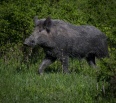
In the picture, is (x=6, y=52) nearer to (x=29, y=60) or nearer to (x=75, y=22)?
(x=29, y=60)

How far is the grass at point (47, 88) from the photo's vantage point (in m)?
8.59

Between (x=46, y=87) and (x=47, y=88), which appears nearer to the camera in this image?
(x=47, y=88)

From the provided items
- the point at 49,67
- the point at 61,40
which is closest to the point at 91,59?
the point at 49,67

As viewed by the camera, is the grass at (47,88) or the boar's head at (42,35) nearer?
the grass at (47,88)

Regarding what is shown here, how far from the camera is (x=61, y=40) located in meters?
11.9

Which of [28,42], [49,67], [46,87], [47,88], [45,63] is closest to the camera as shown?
[47,88]

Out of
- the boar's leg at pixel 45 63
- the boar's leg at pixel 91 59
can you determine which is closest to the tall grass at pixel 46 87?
the boar's leg at pixel 45 63

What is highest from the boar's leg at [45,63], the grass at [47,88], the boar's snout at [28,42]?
the boar's snout at [28,42]

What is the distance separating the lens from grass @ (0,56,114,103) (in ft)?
28.2

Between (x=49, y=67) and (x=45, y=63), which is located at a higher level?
(x=45, y=63)

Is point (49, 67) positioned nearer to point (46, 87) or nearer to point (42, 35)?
point (42, 35)

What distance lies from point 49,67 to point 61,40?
125 centimetres

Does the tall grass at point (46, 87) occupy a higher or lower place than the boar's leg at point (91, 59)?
higher

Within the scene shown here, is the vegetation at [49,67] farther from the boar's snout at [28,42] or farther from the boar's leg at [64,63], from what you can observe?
the boar's snout at [28,42]
